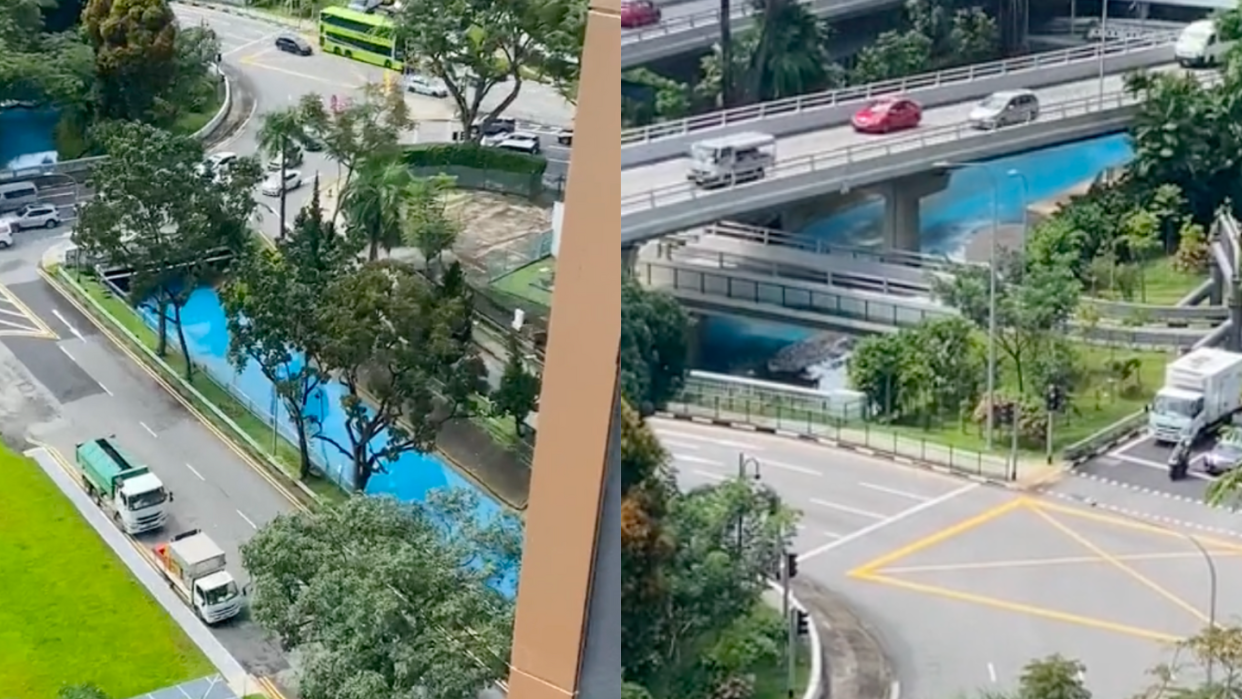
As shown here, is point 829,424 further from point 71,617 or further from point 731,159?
point 71,617

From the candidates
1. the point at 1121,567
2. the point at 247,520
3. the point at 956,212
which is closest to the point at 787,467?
the point at 1121,567

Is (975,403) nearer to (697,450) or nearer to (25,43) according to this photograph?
(697,450)

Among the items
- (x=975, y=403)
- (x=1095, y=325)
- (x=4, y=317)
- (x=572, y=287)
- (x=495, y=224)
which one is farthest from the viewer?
(x=4, y=317)

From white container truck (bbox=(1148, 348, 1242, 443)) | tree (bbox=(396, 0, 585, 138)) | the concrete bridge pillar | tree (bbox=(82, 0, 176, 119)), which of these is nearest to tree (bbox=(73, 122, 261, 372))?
tree (bbox=(396, 0, 585, 138))

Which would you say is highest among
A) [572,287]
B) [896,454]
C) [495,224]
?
[572,287]

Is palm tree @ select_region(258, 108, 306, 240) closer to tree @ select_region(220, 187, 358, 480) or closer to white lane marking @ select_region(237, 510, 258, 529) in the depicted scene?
tree @ select_region(220, 187, 358, 480)

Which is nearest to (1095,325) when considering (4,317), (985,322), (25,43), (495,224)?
(985,322)
